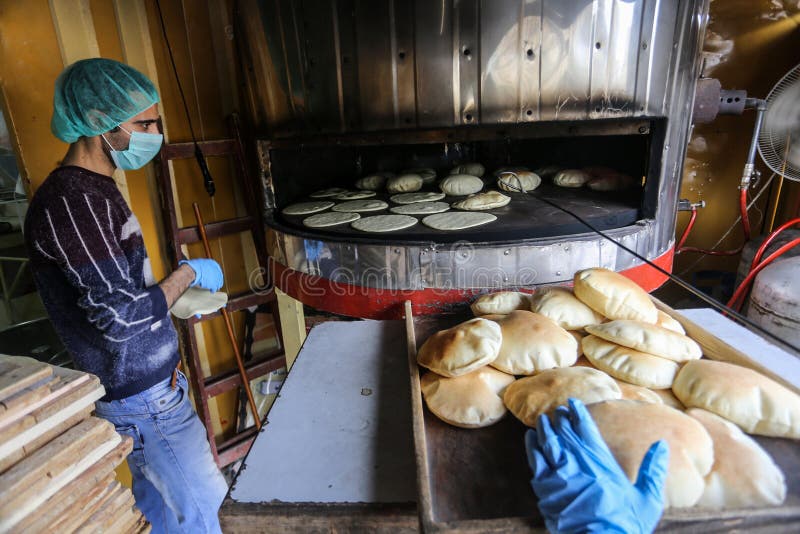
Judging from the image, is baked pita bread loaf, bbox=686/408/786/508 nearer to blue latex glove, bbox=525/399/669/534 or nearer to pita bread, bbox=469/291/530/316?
blue latex glove, bbox=525/399/669/534

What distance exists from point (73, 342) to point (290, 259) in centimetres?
83

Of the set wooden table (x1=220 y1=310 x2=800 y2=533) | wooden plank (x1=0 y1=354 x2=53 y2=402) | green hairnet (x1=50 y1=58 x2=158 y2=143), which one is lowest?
wooden table (x1=220 y1=310 x2=800 y2=533)

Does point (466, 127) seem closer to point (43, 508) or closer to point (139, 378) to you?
point (139, 378)

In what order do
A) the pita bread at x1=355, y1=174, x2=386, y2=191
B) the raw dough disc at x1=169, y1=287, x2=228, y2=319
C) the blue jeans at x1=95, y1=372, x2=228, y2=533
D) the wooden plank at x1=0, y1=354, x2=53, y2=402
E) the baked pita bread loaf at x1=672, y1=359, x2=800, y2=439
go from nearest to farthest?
the baked pita bread loaf at x1=672, y1=359, x2=800, y2=439 → the wooden plank at x1=0, y1=354, x2=53, y2=402 → the blue jeans at x1=95, y1=372, x2=228, y2=533 → the raw dough disc at x1=169, y1=287, x2=228, y2=319 → the pita bread at x1=355, y1=174, x2=386, y2=191

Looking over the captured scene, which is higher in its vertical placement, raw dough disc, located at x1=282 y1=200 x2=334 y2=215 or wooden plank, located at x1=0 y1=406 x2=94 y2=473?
raw dough disc, located at x1=282 y1=200 x2=334 y2=215

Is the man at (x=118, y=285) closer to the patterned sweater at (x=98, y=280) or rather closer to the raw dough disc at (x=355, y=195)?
the patterned sweater at (x=98, y=280)

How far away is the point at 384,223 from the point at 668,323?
1101 millimetres

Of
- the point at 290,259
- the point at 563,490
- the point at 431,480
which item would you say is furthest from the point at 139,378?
the point at 563,490

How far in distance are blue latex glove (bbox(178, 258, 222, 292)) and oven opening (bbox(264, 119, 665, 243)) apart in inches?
15.3

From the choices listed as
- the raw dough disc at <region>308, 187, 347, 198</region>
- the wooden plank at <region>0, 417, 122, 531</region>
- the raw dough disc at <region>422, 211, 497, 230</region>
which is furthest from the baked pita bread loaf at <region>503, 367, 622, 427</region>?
the raw dough disc at <region>308, 187, 347, 198</region>

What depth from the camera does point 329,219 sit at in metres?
1.97

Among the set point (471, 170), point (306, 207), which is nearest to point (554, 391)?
point (306, 207)

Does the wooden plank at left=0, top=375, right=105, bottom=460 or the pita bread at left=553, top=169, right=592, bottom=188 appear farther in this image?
the pita bread at left=553, top=169, right=592, bottom=188

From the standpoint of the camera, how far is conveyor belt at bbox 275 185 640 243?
1.65 meters
